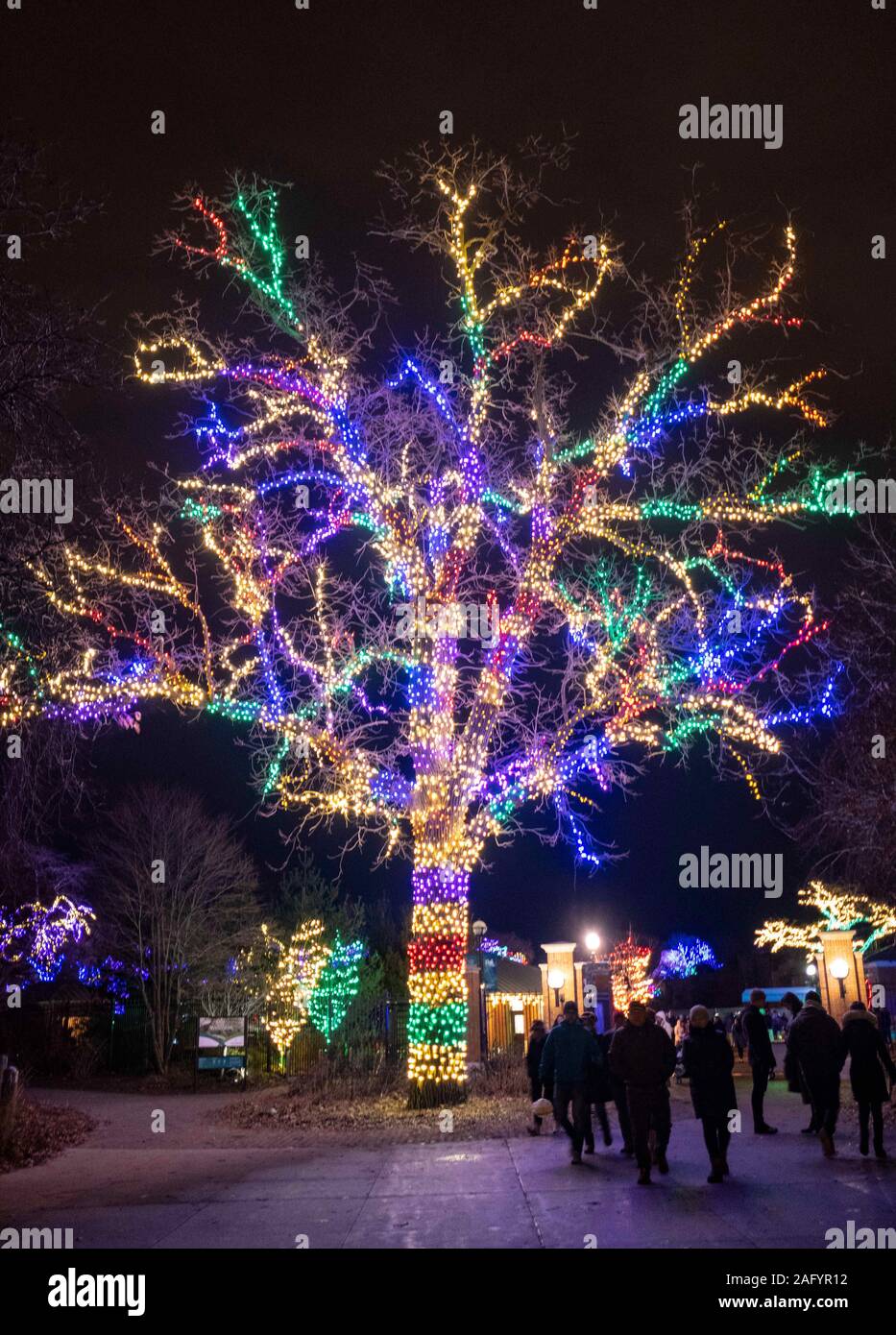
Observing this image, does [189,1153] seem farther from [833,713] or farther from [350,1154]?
[833,713]

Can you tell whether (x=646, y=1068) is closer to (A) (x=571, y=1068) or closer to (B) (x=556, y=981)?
(A) (x=571, y=1068)

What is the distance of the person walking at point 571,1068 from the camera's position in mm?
10796

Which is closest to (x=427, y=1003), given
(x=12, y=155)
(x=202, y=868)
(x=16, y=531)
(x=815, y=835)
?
(x=815, y=835)

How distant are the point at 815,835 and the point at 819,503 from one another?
553 cm

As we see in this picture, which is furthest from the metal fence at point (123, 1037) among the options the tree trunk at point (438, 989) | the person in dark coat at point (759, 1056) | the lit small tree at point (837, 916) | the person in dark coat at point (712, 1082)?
the person in dark coat at point (712, 1082)

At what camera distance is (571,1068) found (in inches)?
434

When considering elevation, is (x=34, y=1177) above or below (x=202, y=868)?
below

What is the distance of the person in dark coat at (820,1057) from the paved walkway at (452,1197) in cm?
47

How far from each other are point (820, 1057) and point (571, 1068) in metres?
2.44

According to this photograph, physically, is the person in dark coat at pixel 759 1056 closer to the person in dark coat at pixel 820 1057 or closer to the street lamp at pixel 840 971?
the person in dark coat at pixel 820 1057

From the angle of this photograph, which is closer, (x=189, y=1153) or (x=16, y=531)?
(x=16, y=531)

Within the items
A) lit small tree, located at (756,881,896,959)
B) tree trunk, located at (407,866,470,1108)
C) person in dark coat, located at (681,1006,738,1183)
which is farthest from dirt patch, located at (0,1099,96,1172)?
lit small tree, located at (756,881,896,959)

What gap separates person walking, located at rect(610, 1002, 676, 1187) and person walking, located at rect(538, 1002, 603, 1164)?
1025 mm
